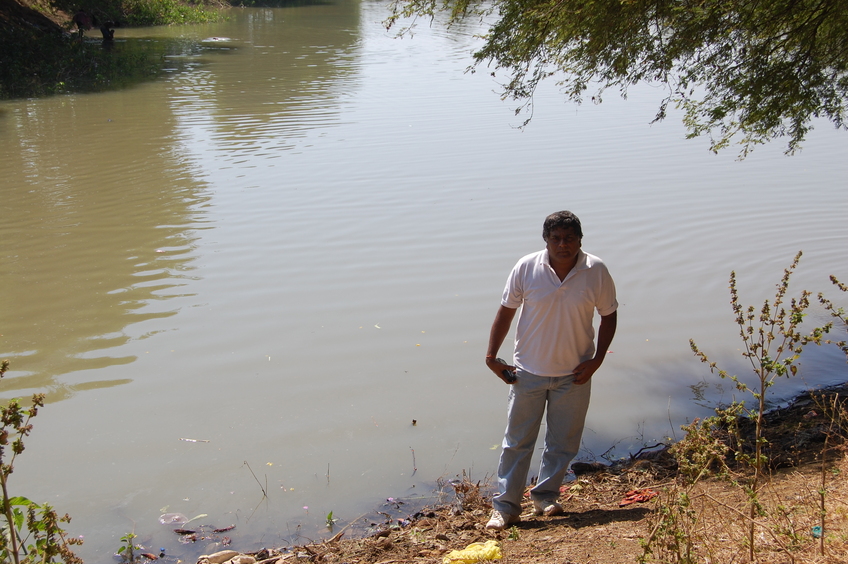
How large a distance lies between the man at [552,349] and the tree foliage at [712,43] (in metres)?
2.67

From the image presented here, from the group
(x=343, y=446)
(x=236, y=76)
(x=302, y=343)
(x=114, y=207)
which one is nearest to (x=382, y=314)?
(x=302, y=343)

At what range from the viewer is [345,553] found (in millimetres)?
4566

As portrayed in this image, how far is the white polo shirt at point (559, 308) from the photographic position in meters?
4.32

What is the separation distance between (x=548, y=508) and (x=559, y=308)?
4.23ft

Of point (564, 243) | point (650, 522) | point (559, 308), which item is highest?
point (564, 243)

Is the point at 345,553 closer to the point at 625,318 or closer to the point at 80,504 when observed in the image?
the point at 80,504

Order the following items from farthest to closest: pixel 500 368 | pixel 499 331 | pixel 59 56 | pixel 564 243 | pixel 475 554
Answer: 1. pixel 59 56
2. pixel 499 331
3. pixel 500 368
4. pixel 564 243
5. pixel 475 554

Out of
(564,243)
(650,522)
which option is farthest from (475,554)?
(564,243)

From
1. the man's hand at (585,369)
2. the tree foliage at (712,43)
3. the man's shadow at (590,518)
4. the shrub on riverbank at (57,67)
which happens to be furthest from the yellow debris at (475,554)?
the shrub on riverbank at (57,67)

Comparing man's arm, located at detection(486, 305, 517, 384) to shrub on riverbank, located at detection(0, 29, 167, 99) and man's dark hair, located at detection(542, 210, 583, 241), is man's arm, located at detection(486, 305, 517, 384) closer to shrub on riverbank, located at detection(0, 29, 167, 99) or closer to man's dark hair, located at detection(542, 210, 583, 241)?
man's dark hair, located at detection(542, 210, 583, 241)

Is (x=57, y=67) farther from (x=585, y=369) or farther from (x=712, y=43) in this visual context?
(x=585, y=369)

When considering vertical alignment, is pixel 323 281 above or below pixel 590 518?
above

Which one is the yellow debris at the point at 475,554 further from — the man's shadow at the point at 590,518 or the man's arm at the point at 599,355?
the man's arm at the point at 599,355

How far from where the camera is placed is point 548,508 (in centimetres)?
466
